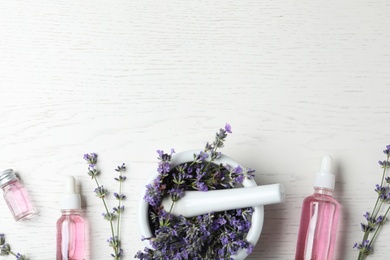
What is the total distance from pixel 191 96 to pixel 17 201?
1.17 feet

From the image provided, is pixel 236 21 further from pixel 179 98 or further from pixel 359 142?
pixel 359 142

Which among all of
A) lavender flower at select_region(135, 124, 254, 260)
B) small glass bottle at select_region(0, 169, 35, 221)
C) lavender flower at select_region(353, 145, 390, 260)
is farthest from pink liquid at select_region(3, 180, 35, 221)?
lavender flower at select_region(353, 145, 390, 260)

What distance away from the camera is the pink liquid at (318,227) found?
1075 millimetres

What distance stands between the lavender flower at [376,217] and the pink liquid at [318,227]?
6 cm

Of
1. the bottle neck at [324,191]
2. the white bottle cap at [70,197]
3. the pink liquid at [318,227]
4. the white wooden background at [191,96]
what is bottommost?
the pink liquid at [318,227]

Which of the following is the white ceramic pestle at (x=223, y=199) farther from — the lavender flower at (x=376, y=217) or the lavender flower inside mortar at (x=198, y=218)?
the lavender flower at (x=376, y=217)

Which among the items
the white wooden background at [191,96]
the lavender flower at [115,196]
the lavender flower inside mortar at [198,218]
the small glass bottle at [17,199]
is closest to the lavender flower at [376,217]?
the white wooden background at [191,96]

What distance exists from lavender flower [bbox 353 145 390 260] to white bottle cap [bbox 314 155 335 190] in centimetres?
10

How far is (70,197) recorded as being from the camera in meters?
1.10

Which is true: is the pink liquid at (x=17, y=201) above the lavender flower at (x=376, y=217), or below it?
above

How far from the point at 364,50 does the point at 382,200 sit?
0.88 ft

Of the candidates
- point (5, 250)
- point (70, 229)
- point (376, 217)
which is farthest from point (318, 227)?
point (5, 250)

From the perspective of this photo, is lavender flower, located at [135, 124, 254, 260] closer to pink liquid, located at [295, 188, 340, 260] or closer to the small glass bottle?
pink liquid, located at [295, 188, 340, 260]

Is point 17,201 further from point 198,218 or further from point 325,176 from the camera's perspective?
point 325,176
